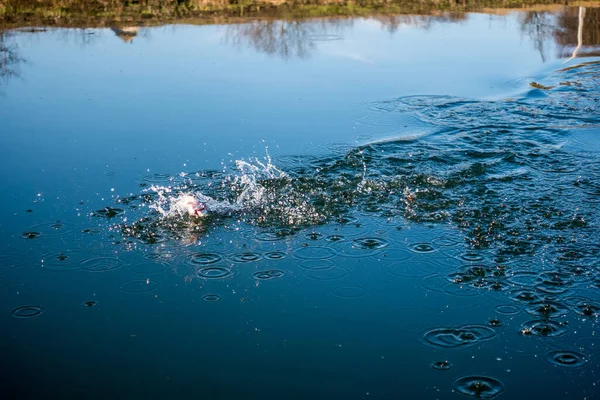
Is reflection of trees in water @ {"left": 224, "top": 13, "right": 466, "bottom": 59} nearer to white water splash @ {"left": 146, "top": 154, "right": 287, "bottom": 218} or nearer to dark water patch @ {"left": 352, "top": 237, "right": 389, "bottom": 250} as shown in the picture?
white water splash @ {"left": 146, "top": 154, "right": 287, "bottom": 218}

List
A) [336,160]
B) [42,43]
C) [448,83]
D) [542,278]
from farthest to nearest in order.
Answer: [42,43] < [448,83] < [336,160] < [542,278]

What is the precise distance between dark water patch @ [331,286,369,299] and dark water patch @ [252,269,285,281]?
49cm

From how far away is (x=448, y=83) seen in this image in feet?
38.1

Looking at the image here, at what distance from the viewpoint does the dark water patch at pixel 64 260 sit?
6089 mm

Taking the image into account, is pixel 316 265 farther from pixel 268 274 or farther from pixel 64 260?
pixel 64 260

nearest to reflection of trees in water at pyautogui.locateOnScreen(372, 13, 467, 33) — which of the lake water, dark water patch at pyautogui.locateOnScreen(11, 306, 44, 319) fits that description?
the lake water

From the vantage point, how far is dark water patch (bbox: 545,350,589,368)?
15.7ft

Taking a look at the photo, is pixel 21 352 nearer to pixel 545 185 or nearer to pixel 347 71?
pixel 545 185

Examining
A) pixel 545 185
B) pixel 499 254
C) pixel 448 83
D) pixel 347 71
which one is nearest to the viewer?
pixel 499 254

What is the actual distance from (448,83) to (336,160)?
4148 mm

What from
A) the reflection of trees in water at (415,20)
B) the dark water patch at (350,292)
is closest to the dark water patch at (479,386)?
the dark water patch at (350,292)

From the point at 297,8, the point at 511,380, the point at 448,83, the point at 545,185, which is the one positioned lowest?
the point at 511,380

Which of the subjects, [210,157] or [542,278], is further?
[210,157]

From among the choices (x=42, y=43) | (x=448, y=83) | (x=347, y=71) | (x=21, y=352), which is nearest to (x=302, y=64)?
(x=347, y=71)
